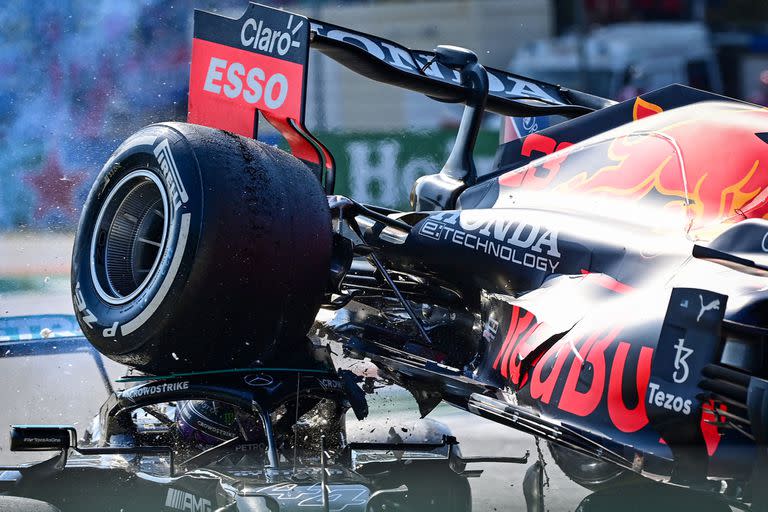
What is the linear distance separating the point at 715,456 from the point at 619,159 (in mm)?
1417

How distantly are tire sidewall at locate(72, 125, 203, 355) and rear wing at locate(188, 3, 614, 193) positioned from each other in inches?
24.8

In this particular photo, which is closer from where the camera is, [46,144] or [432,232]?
[432,232]

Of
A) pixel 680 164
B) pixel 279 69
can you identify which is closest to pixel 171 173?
pixel 279 69

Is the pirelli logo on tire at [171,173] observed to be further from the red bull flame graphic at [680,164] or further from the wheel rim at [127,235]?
the red bull flame graphic at [680,164]

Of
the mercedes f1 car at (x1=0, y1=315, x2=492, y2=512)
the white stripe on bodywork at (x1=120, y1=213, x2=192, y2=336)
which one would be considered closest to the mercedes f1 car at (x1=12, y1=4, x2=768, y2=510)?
the white stripe on bodywork at (x1=120, y1=213, x2=192, y2=336)

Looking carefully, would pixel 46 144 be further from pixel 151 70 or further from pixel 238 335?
pixel 238 335

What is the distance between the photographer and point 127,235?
4.05 metres

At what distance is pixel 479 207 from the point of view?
450 cm

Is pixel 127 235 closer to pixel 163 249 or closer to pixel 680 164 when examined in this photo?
pixel 163 249

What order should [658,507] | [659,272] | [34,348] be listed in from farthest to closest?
[34,348] → [658,507] → [659,272]

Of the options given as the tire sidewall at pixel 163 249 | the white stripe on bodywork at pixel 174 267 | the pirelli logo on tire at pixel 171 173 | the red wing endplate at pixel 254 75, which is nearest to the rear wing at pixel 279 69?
the red wing endplate at pixel 254 75

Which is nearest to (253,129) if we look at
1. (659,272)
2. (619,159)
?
(619,159)

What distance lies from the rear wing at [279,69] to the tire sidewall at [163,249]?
0.63 meters

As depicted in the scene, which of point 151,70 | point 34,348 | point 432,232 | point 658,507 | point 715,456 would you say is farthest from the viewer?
point 151,70
